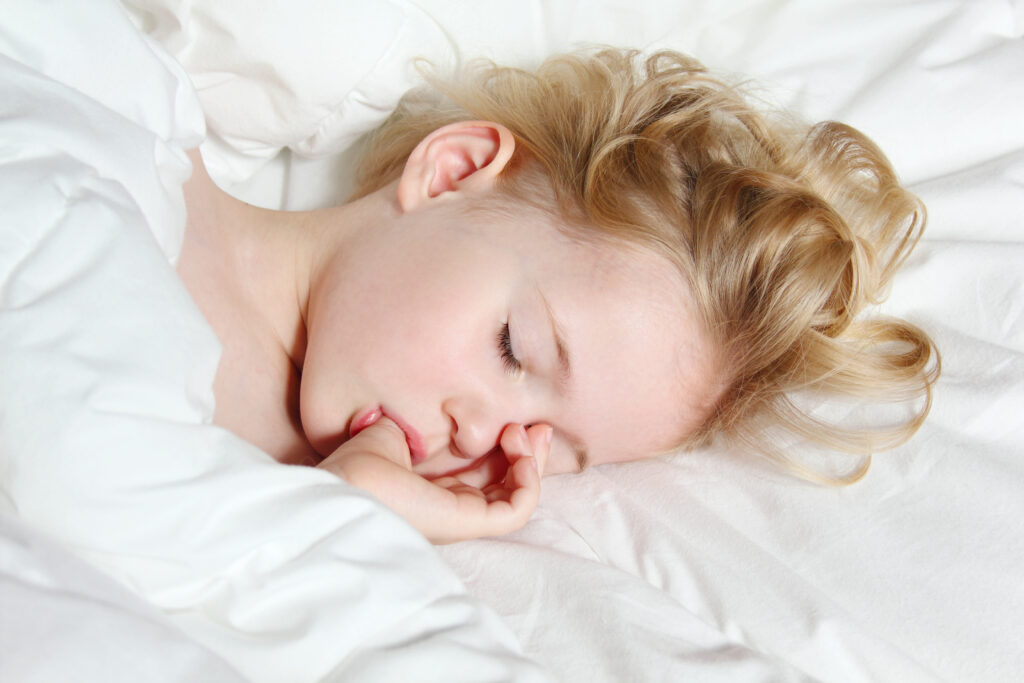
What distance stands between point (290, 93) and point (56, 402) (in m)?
0.75

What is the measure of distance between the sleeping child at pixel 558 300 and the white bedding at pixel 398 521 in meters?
0.08

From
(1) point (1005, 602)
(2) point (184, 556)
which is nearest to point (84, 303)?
(2) point (184, 556)

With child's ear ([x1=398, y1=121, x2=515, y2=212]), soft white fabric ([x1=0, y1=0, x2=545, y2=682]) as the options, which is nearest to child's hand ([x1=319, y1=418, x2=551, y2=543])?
soft white fabric ([x1=0, y1=0, x2=545, y2=682])

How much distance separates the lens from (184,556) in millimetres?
693

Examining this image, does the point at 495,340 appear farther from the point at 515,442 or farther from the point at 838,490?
the point at 838,490

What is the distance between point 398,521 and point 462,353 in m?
0.29

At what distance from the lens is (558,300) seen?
1.05m

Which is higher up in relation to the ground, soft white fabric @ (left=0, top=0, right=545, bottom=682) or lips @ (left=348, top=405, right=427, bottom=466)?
soft white fabric @ (left=0, top=0, right=545, bottom=682)

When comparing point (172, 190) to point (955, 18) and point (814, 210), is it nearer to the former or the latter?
point (814, 210)

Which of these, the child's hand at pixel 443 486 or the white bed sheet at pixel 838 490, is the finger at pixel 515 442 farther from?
the white bed sheet at pixel 838 490

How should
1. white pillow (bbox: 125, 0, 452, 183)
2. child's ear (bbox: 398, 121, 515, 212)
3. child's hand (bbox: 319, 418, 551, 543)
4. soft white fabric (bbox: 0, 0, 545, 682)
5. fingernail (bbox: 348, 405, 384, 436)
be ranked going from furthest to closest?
white pillow (bbox: 125, 0, 452, 183), child's ear (bbox: 398, 121, 515, 212), fingernail (bbox: 348, 405, 384, 436), child's hand (bbox: 319, 418, 551, 543), soft white fabric (bbox: 0, 0, 545, 682)

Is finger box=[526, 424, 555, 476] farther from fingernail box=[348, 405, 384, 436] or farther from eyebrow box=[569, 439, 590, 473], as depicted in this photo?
fingernail box=[348, 405, 384, 436]

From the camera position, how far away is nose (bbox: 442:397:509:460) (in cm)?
104

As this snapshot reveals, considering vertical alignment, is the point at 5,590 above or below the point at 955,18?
below
